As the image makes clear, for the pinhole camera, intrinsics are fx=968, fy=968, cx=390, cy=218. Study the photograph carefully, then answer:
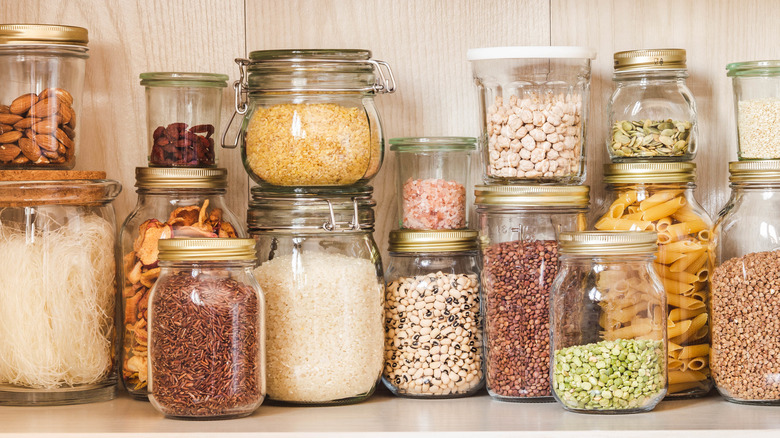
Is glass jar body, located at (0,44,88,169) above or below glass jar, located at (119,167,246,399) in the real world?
above

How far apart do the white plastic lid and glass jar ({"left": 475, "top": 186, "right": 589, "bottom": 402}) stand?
0.17 m

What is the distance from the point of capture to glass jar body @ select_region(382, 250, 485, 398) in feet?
4.16

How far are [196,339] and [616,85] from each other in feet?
2.28

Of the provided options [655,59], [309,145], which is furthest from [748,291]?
[309,145]

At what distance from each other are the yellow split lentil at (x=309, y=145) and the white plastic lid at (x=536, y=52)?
195 mm

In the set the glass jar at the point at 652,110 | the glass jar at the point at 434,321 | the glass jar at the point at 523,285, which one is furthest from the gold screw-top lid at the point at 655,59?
the glass jar at the point at 434,321

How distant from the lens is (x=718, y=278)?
1.24 m

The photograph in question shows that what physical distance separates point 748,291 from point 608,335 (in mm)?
196

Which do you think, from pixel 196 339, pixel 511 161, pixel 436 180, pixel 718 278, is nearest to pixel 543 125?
pixel 511 161

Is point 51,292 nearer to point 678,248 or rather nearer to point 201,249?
point 201,249

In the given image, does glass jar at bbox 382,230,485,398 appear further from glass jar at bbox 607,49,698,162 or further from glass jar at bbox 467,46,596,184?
glass jar at bbox 607,49,698,162

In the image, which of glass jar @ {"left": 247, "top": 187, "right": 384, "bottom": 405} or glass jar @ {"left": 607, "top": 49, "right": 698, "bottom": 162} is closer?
glass jar @ {"left": 247, "top": 187, "right": 384, "bottom": 405}

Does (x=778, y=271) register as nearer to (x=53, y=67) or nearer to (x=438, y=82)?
(x=438, y=82)

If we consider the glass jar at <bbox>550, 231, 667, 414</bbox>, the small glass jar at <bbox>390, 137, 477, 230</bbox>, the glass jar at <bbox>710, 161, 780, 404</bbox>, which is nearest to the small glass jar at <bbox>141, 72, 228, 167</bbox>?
the small glass jar at <bbox>390, 137, 477, 230</bbox>
